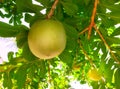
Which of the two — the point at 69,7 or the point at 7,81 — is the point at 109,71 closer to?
Answer: the point at 69,7

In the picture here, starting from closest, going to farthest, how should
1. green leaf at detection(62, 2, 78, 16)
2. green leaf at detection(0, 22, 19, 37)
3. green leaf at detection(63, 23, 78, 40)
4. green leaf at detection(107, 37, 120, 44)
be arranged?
1. green leaf at detection(0, 22, 19, 37)
2. green leaf at detection(63, 23, 78, 40)
3. green leaf at detection(62, 2, 78, 16)
4. green leaf at detection(107, 37, 120, 44)

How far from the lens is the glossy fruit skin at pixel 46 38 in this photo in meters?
2.03

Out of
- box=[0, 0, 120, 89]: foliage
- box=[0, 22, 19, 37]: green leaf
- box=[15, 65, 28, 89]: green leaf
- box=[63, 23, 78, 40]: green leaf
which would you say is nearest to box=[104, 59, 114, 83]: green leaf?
box=[0, 0, 120, 89]: foliage

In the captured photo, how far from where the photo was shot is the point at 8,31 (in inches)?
89.0

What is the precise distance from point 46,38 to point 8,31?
0.36 metres

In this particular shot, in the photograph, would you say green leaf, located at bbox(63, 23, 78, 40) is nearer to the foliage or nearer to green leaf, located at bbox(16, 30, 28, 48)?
the foliage

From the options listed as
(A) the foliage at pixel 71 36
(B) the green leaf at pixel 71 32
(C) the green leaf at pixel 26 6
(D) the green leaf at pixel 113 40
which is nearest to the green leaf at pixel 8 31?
(A) the foliage at pixel 71 36

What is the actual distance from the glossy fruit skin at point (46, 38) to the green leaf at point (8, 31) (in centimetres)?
22

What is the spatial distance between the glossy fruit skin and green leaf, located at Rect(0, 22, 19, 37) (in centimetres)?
22

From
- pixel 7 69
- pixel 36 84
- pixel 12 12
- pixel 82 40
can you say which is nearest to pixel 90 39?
pixel 82 40

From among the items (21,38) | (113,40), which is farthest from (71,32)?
(113,40)

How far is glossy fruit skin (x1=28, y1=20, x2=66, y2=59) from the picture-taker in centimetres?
203

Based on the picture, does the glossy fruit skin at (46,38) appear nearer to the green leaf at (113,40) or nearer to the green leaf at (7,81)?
the green leaf at (113,40)

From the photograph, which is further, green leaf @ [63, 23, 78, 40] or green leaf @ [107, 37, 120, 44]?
green leaf @ [107, 37, 120, 44]
